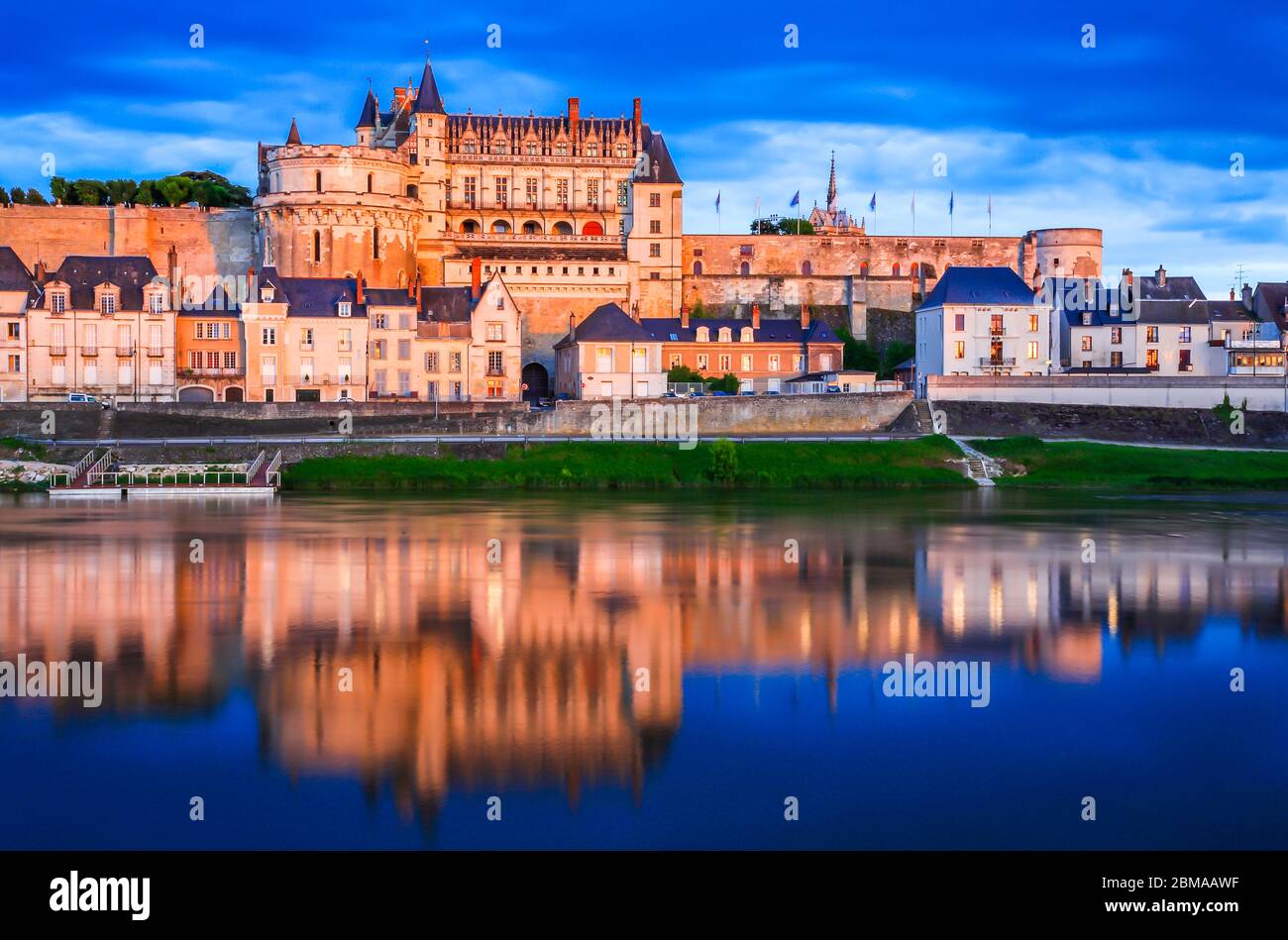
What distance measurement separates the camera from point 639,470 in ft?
123

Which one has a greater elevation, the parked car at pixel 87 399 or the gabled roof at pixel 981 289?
the gabled roof at pixel 981 289

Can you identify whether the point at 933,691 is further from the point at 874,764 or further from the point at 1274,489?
the point at 1274,489

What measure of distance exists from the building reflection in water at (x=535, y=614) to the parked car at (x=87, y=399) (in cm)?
1459

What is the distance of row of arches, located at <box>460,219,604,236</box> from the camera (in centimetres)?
6388

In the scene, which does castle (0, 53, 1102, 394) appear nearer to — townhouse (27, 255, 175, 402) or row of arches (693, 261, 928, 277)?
row of arches (693, 261, 928, 277)

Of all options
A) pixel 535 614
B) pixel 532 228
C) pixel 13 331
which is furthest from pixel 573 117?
pixel 535 614

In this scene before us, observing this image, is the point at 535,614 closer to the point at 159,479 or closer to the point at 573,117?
the point at 159,479

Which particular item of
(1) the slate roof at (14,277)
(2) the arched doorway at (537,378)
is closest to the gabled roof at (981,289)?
(2) the arched doorway at (537,378)

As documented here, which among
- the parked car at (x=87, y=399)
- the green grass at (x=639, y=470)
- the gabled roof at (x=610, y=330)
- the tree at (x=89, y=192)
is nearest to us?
the green grass at (x=639, y=470)

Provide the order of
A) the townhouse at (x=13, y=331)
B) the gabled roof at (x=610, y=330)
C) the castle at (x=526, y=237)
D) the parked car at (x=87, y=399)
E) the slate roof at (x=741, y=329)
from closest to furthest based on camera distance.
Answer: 1. the parked car at (x=87, y=399)
2. the townhouse at (x=13, y=331)
3. the gabled roof at (x=610, y=330)
4. the slate roof at (x=741, y=329)
5. the castle at (x=526, y=237)

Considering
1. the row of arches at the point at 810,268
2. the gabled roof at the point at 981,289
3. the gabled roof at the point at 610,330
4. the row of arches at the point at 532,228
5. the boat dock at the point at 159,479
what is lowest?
the boat dock at the point at 159,479

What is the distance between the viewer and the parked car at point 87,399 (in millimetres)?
Answer: 41500

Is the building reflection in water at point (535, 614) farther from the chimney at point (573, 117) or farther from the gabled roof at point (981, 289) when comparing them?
the chimney at point (573, 117)
